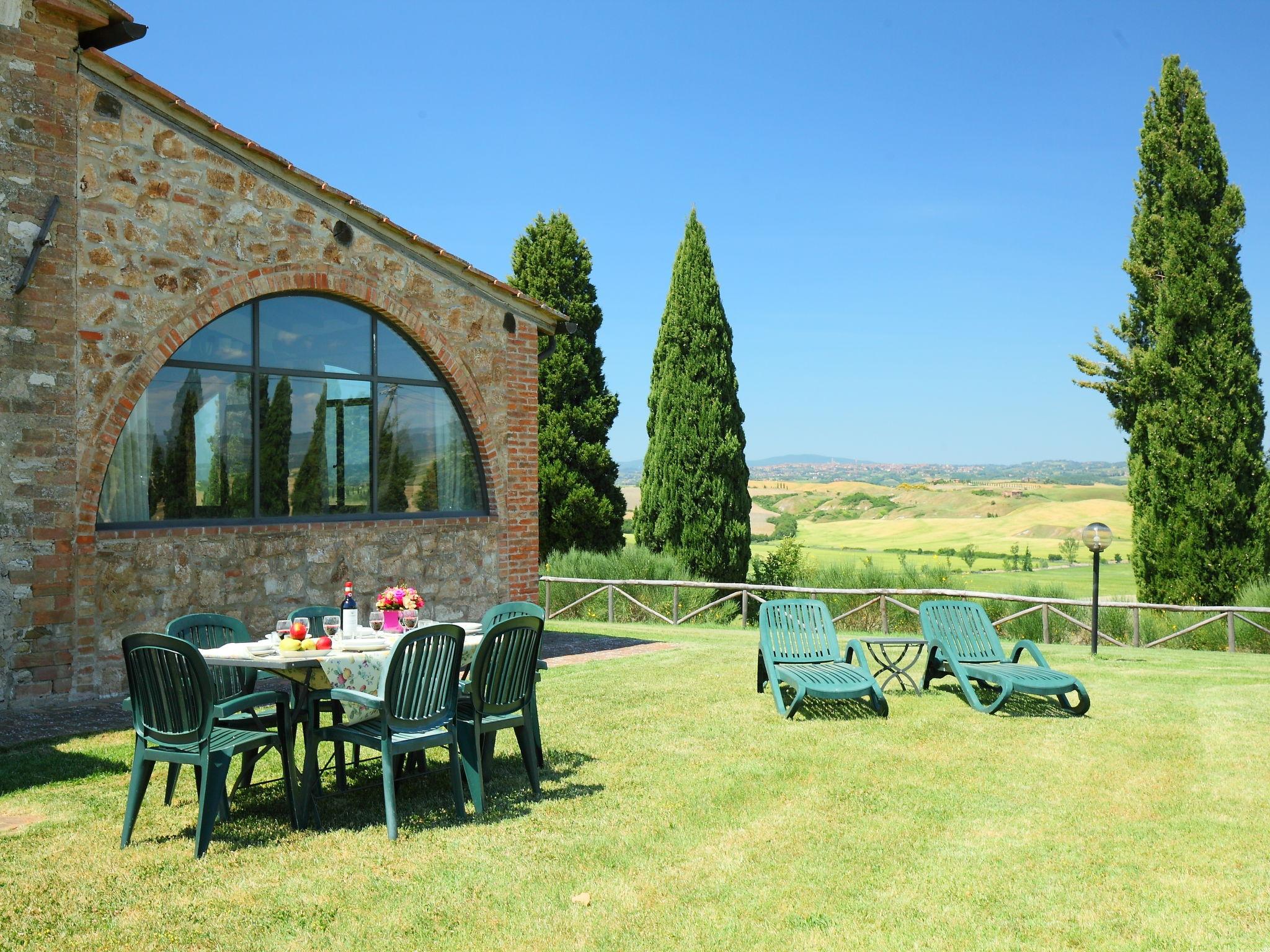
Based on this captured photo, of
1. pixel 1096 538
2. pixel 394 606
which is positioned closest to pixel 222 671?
pixel 394 606

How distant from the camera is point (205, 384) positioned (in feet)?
29.1

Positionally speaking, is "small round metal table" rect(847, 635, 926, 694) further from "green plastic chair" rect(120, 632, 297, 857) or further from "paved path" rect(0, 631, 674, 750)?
"green plastic chair" rect(120, 632, 297, 857)

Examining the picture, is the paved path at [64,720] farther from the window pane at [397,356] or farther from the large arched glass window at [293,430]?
the window pane at [397,356]

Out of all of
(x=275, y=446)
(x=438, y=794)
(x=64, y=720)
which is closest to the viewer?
(x=438, y=794)

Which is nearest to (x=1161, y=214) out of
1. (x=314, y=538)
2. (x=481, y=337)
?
(x=481, y=337)

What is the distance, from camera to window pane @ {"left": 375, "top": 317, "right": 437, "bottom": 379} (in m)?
10.3

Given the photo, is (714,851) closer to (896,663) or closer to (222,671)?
(222,671)

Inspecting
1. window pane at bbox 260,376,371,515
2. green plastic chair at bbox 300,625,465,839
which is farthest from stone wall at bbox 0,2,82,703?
green plastic chair at bbox 300,625,465,839

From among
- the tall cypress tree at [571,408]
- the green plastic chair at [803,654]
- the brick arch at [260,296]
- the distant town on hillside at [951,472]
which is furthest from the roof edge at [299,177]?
the distant town on hillside at [951,472]

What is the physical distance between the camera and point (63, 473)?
777 cm

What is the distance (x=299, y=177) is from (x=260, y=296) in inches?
46.7

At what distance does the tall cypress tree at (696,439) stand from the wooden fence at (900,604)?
2132 mm

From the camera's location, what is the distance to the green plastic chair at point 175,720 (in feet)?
15.5

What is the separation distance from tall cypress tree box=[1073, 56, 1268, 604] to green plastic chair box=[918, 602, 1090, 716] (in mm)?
8512
